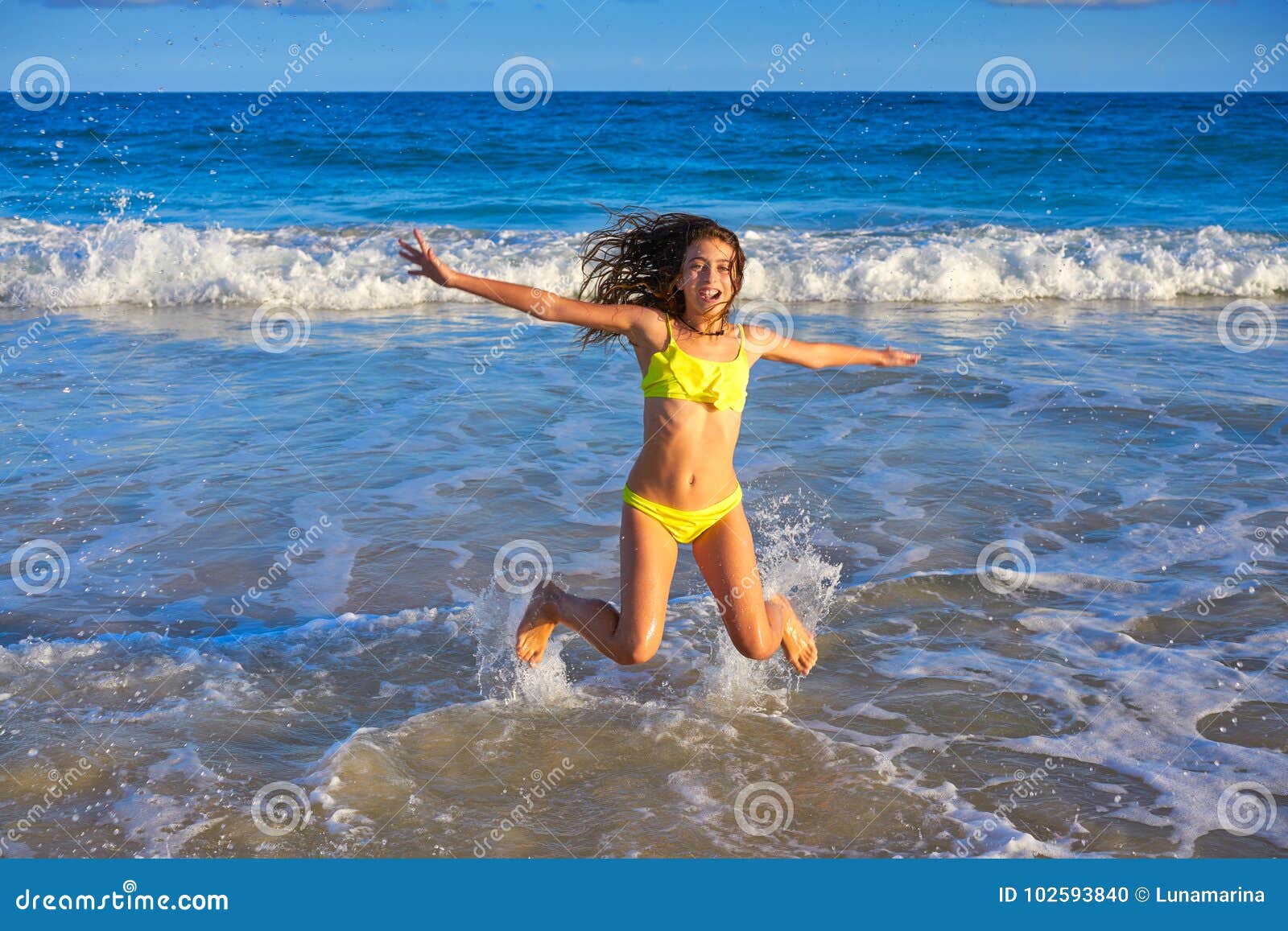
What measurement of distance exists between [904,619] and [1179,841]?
6.39ft

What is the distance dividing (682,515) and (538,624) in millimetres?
805

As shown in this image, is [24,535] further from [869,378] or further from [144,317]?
[144,317]

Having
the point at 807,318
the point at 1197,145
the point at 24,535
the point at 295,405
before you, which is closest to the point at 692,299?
the point at 24,535

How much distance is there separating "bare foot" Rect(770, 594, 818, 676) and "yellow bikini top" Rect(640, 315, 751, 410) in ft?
3.17

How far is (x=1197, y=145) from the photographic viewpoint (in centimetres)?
2969
